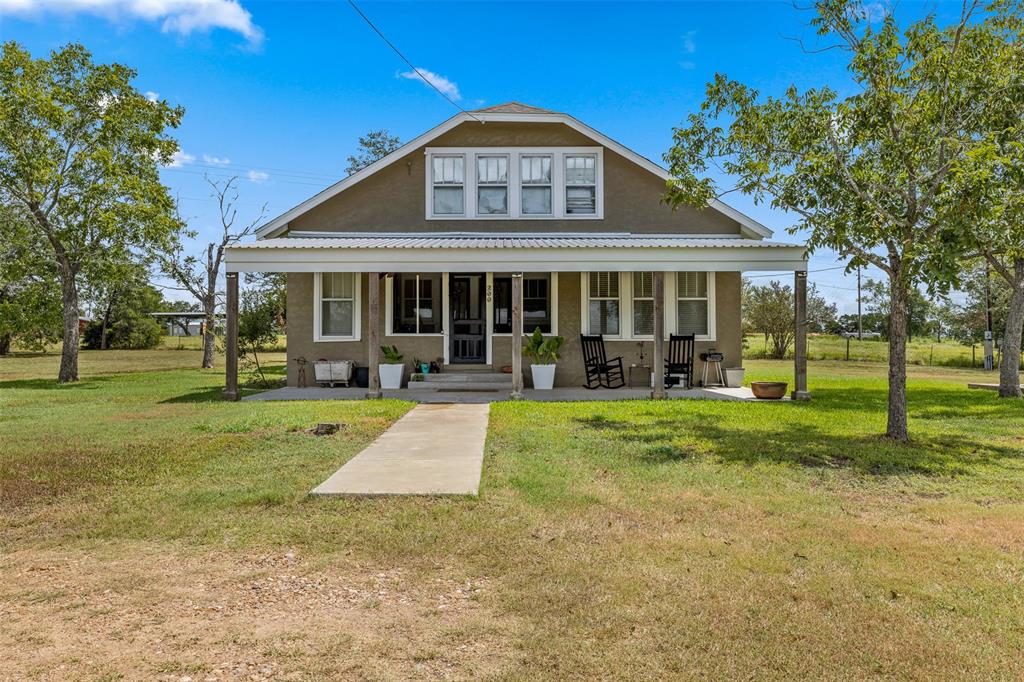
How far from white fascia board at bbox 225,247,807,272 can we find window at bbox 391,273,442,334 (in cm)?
236

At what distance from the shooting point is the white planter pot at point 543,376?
13398 millimetres

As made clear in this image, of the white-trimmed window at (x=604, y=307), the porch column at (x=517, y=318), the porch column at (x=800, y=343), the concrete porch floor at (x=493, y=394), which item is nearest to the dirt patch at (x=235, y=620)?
the concrete porch floor at (x=493, y=394)

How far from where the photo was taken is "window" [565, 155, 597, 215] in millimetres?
14766

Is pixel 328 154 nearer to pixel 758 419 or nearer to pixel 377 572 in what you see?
pixel 758 419

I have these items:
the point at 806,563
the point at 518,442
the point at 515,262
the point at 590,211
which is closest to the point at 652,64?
the point at 590,211

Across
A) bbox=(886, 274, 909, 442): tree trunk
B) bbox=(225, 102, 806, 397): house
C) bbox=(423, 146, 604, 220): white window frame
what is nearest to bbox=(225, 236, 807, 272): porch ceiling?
bbox=(225, 102, 806, 397): house

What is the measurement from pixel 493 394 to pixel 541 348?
4.85 feet

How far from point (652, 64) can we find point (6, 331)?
21690 millimetres

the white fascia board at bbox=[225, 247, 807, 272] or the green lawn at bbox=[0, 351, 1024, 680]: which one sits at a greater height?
the white fascia board at bbox=[225, 247, 807, 272]

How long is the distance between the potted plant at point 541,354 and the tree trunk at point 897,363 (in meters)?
6.42

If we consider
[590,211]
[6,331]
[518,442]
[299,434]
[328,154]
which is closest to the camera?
[518,442]

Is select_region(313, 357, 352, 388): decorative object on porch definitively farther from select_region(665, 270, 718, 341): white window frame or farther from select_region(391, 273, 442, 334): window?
select_region(665, 270, 718, 341): white window frame

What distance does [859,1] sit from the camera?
26.7ft

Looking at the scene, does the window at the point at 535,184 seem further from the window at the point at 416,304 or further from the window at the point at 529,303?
the window at the point at 416,304
